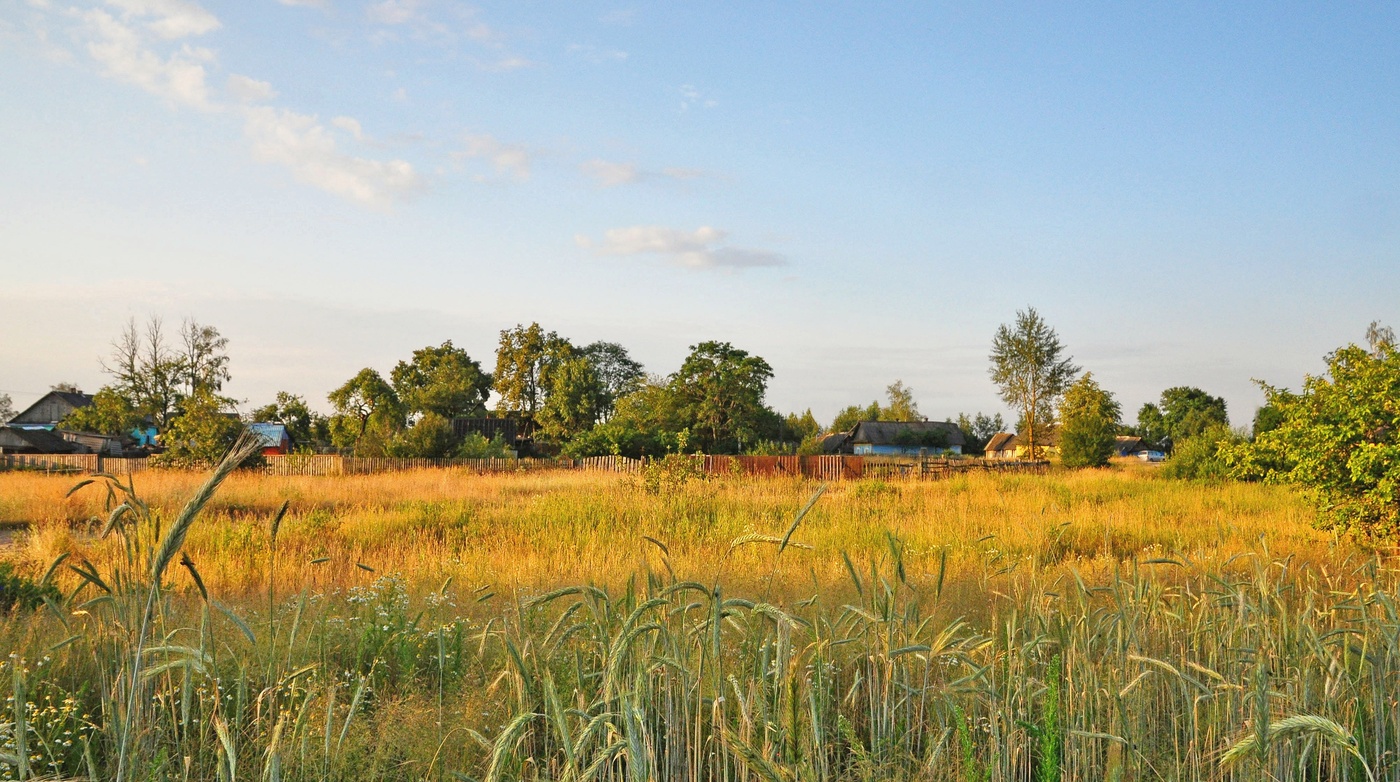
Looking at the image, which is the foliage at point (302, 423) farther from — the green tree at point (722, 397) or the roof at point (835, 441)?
the roof at point (835, 441)

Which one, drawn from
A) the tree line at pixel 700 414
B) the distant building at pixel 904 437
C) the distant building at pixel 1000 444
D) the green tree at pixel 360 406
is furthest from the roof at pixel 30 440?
the distant building at pixel 1000 444

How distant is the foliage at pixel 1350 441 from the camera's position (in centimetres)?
1043

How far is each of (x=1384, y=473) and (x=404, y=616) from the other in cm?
1129

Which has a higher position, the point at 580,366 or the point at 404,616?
the point at 580,366

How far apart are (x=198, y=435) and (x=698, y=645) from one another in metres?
32.3

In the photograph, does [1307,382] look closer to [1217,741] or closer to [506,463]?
[1217,741]

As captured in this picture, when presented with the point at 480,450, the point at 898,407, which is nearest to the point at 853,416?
the point at 898,407

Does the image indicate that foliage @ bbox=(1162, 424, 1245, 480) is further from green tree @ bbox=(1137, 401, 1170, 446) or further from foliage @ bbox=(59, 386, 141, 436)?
green tree @ bbox=(1137, 401, 1170, 446)

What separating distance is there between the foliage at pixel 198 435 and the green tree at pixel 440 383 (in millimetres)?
31015

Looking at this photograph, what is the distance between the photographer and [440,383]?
Result: 6512cm

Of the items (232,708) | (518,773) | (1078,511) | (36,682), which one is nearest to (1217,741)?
(518,773)

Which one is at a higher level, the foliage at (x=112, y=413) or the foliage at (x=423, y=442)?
the foliage at (x=112, y=413)

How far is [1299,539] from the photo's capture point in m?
11.5

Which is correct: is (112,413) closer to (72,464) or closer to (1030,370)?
(72,464)
